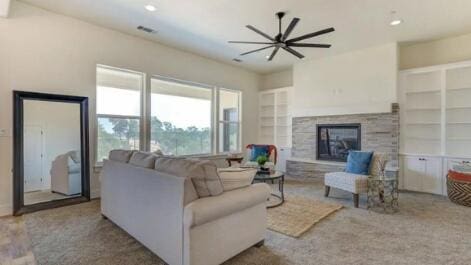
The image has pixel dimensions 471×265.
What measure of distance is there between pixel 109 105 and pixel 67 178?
1.47m

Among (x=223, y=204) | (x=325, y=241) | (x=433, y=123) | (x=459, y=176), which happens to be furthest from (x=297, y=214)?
(x=433, y=123)

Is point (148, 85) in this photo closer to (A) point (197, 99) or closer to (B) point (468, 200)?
(A) point (197, 99)

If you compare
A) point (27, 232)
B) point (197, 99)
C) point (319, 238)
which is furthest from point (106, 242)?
point (197, 99)

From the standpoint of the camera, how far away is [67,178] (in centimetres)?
411

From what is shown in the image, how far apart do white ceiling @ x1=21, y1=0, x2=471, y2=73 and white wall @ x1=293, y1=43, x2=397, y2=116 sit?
0.44m

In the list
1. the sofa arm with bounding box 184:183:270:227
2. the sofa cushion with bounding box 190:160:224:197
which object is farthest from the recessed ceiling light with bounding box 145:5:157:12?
the sofa arm with bounding box 184:183:270:227

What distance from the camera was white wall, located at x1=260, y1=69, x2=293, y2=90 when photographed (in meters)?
7.39

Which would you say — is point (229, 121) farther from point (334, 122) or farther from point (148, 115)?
point (334, 122)

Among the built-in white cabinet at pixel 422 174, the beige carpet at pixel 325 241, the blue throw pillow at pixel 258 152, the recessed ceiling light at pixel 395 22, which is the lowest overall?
the beige carpet at pixel 325 241

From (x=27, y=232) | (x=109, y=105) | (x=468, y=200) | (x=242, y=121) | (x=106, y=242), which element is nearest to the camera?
(x=106, y=242)

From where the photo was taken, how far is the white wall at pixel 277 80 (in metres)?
7.39

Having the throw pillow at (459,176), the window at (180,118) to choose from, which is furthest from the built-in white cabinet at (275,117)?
the throw pillow at (459,176)

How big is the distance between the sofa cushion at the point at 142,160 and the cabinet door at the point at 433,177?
17.5ft

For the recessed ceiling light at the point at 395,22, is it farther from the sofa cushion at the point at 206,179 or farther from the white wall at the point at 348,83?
the sofa cushion at the point at 206,179
